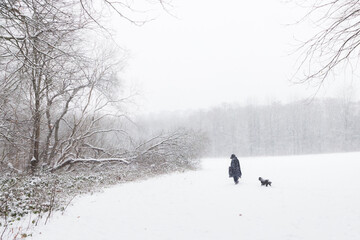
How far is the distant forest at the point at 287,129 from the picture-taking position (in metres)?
51.6

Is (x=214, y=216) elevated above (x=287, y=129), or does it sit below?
below

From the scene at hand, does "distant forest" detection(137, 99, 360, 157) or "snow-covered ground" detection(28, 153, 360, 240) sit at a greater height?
"distant forest" detection(137, 99, 360, 157)

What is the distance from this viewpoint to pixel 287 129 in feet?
185

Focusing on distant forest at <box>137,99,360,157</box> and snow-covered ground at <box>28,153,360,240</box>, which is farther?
distant forest at <box>137,99,360,157</box>

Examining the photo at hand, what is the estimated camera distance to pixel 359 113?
172 ft

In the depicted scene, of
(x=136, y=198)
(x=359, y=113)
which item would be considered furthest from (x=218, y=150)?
(x=136, y=198)

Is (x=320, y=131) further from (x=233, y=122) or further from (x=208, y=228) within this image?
(x=208, y=228)

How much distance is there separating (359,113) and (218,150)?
31.8 m

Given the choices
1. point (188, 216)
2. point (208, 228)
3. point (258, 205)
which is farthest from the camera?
point (258, 205)

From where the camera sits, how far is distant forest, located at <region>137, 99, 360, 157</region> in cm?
5160

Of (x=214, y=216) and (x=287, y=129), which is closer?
(x=214, y=216)

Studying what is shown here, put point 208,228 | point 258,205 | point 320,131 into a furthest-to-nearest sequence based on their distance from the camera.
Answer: point 320,131
point 258,205
point 208,228

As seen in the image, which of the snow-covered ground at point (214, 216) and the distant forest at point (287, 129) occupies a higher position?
the distant forest at point (287, 129)

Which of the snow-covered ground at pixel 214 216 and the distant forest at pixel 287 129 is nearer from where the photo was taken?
the snow-covered ground at pixel 214 216
